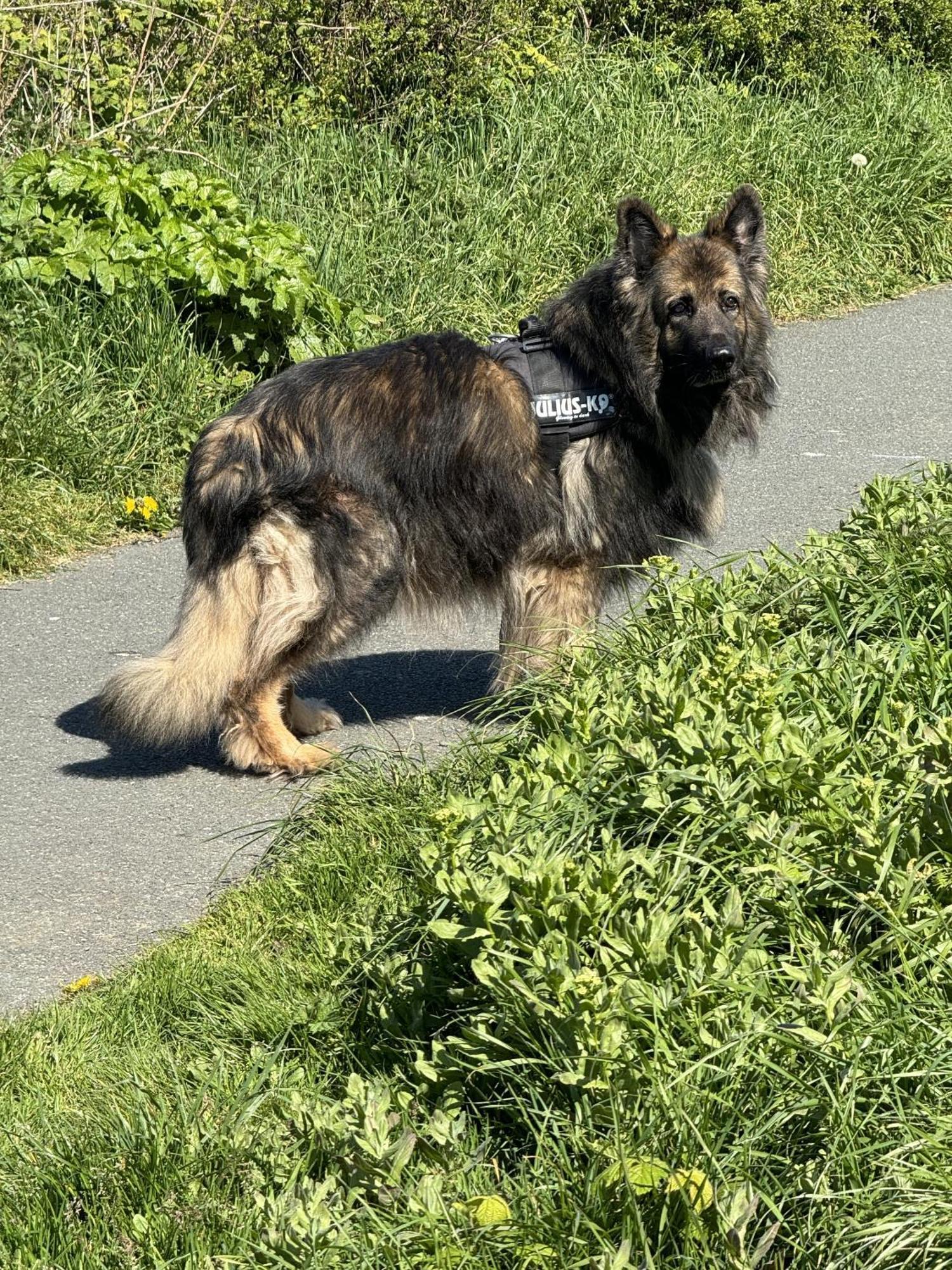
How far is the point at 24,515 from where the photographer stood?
682 centimetres

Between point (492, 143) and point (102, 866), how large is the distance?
20.8 ft

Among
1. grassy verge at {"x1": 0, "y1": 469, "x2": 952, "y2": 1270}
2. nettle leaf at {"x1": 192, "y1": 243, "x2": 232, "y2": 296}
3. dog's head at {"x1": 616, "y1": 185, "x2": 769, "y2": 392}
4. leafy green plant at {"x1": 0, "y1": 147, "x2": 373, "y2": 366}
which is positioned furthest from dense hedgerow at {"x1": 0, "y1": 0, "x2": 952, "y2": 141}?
grassy verge at {"x1": 0, "y1": 469, "x2": 952, "y2": 1270}

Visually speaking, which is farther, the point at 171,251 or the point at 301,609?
the point at 171,251

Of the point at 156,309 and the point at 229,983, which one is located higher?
the point at 156,309

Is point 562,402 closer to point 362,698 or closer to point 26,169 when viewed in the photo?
point 362,698

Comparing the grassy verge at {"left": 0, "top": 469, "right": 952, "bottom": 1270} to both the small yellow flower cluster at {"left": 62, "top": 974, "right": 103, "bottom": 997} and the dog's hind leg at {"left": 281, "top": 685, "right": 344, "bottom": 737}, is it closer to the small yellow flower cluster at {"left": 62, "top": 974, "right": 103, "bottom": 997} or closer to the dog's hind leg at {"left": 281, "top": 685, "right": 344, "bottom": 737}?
the small yellow flower cluster at {"left": 62, "top": 974, "right": 103, "bottom": 997}

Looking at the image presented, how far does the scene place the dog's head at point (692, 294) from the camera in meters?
5.06

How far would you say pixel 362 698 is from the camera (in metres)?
5.75

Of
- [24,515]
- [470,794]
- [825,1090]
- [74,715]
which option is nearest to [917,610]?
[470,794]

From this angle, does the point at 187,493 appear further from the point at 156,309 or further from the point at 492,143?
the point at 492,143

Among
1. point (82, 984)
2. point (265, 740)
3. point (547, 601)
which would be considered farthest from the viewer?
point (547, 601)

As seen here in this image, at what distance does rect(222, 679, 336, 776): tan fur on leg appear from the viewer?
16.5ft

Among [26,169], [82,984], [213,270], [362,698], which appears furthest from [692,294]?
[26,169]

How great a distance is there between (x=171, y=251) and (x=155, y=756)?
11.0ft
